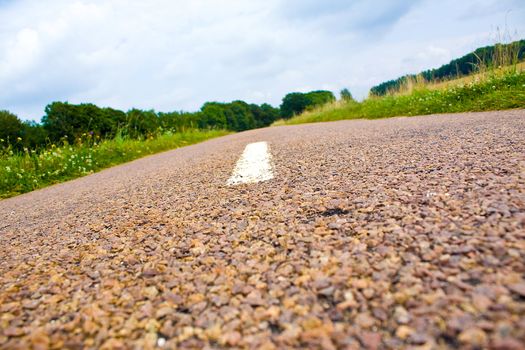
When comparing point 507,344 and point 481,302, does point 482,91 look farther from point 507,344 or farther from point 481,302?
point 507,344

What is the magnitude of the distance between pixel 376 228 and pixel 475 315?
1.79ft

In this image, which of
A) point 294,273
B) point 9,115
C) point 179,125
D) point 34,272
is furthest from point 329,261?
point 179,125

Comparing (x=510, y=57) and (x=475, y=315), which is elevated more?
(x=510, y=57)

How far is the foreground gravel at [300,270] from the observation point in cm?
84

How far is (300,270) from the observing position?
112 cm

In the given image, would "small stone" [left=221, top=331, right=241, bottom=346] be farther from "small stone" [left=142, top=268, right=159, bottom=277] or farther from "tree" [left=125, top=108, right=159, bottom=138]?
"tree" [left=125, top=108, right=159, bottom=138]

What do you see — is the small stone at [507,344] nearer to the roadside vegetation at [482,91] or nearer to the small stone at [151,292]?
the small stone at [151,292]

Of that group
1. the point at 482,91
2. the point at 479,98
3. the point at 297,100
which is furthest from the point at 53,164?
the point at 297,100

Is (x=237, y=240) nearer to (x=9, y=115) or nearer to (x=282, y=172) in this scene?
(x=282, y=172)

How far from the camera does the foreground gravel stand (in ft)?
2.76

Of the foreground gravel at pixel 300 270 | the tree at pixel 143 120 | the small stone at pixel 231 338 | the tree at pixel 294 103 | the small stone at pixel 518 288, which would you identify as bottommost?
the small stone at pixel 518 288

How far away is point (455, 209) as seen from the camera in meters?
1.37

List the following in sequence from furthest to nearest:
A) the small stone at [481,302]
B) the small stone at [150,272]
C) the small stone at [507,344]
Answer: the small stone at [150,272] < the small stone at [481,302] < the small stone at [507,344]

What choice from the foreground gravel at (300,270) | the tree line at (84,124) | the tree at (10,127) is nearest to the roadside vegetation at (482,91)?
the foreground gravel at (300,270)
